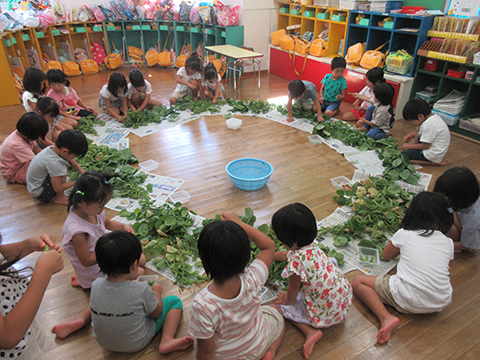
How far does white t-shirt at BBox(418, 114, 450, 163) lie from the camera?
3383 mm

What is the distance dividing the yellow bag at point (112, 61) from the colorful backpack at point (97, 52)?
0.14m

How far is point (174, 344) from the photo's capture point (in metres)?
1.71

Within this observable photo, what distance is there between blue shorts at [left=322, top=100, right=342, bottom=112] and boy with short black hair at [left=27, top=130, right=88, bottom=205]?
340 centimetres

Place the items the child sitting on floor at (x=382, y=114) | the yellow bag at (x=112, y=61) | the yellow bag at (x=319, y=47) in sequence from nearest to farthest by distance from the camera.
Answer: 1. the child sitting on floor at (x=382, y=114)
2. the yellow bag at (x=319, y=47)
3. the yellow bag at (x=112, y=61)

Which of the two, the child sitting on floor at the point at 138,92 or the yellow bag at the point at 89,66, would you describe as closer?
the child sitting on floor at the point at 138,92

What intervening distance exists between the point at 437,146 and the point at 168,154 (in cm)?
294

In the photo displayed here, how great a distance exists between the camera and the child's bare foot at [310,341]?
67.6 inches

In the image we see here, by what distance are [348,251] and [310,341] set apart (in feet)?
2.84

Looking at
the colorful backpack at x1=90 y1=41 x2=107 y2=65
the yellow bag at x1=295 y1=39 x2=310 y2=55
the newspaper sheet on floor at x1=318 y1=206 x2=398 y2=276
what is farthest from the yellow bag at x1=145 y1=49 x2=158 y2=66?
the newspaper sheet on floor at x1=318 y1=206 x2=398 y2=276

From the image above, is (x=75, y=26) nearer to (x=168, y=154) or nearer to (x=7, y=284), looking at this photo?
(x=168, y=154)

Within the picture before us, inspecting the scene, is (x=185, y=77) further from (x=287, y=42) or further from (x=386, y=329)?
(x=386, y=329)

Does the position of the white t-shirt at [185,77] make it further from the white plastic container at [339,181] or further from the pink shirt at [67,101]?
the white plastic container at [339,181]

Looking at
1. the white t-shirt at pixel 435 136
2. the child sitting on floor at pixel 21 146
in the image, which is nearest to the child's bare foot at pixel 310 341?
the white t-shirt at pixel 435 136

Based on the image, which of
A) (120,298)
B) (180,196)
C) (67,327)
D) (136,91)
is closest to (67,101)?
(136,91)
